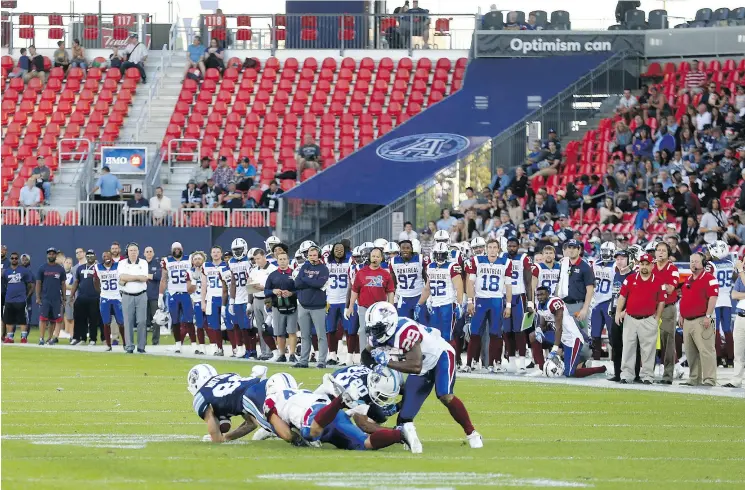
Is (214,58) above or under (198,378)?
above

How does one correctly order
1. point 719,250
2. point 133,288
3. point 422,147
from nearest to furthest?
point 719,250 < point 133,288 < point 422,147

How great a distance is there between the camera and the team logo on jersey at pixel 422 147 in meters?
31.2

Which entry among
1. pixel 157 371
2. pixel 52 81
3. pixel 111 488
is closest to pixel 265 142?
pixel 52 81

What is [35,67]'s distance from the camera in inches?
1460

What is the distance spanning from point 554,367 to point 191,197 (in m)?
14.1

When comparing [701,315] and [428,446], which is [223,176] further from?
[428,446]

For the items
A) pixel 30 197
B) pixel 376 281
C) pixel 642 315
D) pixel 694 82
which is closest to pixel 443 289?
pixel 376 281

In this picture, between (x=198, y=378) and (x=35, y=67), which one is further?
(x=35, y=67)

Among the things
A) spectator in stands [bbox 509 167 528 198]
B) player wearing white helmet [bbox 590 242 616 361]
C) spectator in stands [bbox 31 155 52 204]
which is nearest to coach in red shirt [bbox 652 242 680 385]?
player wearing white helmet [bbox 590 242 616 361]

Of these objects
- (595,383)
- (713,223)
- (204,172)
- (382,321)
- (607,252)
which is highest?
(204,172)

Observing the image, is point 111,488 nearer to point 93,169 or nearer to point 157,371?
point 157,371

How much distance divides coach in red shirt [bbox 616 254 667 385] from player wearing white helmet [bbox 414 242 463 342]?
2474 mm

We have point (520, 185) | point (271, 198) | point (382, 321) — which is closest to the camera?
point (382, 321)

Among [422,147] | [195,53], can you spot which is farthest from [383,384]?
[195,53]
